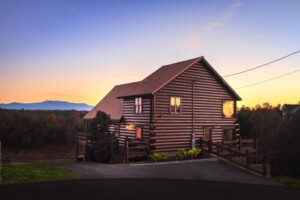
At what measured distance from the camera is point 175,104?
104 feet

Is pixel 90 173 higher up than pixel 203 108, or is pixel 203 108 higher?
pixel 203 108

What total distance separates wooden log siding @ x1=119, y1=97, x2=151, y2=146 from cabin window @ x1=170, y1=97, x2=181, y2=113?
228 centimetres

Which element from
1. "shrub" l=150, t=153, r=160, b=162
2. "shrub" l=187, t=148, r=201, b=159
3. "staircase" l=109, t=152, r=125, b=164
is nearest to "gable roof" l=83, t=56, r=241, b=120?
"shrub" l=150, t=153, r=160, b=162

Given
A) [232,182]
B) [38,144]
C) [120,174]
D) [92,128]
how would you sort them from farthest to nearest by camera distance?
[38,144], [92,128], [120,174], [232,182]

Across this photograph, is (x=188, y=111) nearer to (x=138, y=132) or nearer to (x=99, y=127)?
(x=138, y=132)

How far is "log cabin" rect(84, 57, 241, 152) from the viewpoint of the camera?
30672 mm

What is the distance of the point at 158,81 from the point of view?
32281mm

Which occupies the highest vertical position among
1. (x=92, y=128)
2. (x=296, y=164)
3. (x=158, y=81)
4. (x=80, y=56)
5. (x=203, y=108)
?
(x=80, y=56)

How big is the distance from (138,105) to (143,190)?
17481mm

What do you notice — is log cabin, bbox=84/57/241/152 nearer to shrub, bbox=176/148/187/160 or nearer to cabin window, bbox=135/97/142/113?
cabin window, bbox=135/97/142/113

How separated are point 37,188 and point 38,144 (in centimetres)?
5862

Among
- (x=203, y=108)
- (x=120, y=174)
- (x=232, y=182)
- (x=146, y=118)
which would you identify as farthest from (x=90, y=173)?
(x=203, y=108)

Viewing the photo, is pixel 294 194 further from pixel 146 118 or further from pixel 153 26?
pixel 153 26

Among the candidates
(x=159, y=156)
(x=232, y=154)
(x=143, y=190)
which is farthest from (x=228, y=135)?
(x=143, y=190)
